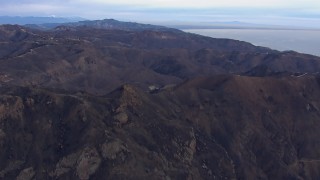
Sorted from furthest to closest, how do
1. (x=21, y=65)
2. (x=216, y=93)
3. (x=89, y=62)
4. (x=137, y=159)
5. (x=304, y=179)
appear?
(x=89, y=62), (x=21, y=65), (x=216, y=93), (x=304, y=179), (x=137, y=159)

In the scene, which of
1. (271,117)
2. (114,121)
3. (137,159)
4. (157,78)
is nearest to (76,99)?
(114,121)

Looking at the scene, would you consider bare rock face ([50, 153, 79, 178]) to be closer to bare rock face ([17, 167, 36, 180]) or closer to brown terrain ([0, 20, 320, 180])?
brown terrain ([0, 20, 320, 180])

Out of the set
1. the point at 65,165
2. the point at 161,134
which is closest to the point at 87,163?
the point at 65,165

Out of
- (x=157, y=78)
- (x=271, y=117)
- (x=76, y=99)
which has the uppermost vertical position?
(x=76, y=99)

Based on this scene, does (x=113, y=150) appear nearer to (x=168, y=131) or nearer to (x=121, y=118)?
(x=121, y=118)

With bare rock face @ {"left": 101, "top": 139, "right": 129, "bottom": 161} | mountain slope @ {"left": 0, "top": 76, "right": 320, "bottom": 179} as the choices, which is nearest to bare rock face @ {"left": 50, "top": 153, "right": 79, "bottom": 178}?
mountain slope @ {"left": 0, "top": 76, "right": 320, "bottom": 179}

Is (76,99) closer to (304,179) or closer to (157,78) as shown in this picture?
(304,179)

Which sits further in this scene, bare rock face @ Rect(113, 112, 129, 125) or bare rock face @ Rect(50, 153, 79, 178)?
bare rock face @ Rect(113, 112, 129, 125)

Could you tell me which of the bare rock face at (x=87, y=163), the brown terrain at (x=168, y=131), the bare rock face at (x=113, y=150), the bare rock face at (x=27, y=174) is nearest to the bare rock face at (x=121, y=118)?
the brown terrain at (x=168, y=131)
